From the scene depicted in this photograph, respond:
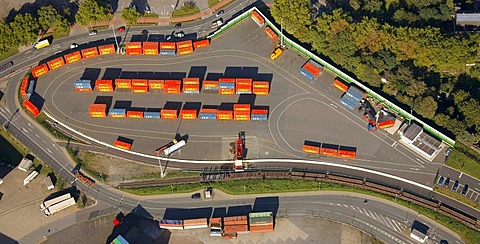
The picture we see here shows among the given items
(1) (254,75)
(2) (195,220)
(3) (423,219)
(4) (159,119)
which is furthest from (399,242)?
(4) (159,119)

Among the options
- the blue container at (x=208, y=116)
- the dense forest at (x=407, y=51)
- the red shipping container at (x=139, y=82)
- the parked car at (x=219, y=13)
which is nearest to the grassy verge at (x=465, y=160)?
the dense forest at (x=407, y=51)

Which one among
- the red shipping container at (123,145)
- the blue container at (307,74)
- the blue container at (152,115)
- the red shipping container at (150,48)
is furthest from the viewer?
the red shipping container at (150,48)

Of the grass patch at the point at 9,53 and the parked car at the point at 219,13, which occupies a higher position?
the parked car at the point at 219,13

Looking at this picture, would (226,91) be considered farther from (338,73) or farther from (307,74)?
(338,73)

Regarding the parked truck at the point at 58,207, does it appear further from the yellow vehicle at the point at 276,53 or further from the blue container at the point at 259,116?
the yellow vehicle at the point at 276,53

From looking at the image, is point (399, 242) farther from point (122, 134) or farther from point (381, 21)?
point (122, 134)
